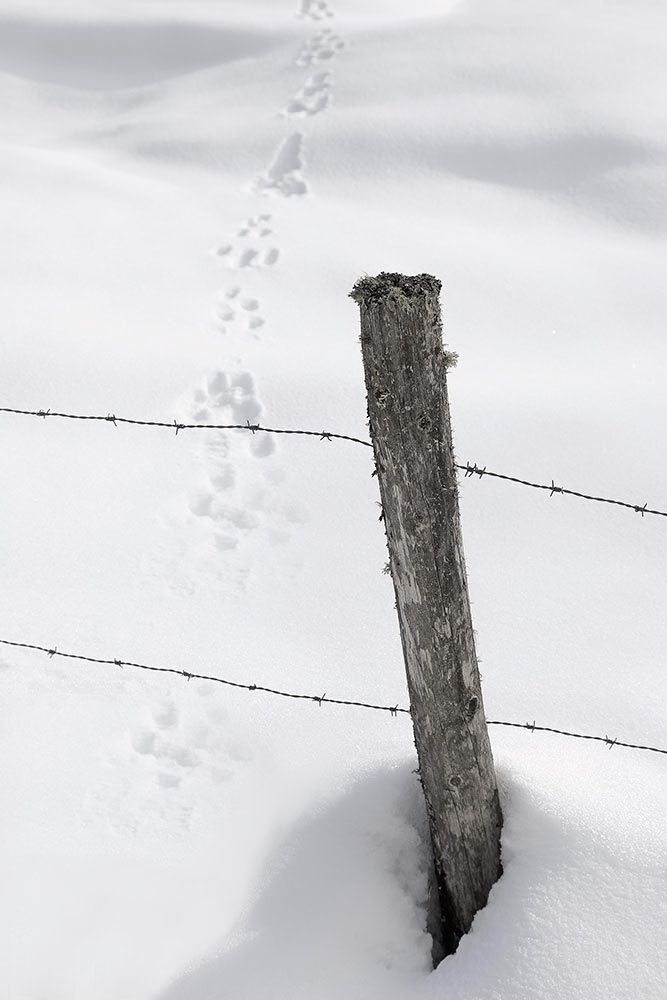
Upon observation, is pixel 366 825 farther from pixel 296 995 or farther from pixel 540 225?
pixel 540 225

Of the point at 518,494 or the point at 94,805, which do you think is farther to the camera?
the point at 518,494

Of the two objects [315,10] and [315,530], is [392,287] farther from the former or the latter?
[315,10]

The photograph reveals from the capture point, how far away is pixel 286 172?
752cm

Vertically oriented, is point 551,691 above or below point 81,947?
above

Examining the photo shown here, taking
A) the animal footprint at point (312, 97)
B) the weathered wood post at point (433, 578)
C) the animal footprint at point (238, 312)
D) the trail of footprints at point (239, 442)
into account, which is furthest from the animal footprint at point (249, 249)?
the weathered wood post at point (433, 578)

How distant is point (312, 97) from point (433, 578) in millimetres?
7862

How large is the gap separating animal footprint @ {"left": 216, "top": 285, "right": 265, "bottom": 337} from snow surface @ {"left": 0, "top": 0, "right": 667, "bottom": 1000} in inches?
1.2

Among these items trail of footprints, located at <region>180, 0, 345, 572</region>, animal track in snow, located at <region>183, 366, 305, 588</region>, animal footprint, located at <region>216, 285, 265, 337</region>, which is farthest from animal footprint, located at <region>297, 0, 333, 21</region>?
animal track in snow, located at <region>183, 366, 305, 588</region>

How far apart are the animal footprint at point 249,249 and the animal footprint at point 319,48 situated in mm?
3705

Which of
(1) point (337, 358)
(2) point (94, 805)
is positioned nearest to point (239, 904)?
(2) point (94, 805)

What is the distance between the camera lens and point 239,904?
2309 mm

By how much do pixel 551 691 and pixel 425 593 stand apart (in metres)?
1.49

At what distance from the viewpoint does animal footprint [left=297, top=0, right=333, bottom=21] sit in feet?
34.7

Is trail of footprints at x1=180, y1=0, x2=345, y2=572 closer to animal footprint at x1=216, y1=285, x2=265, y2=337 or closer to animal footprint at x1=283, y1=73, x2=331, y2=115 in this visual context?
animal footprint at x1=216, y1=285, x2=265, y2=337
